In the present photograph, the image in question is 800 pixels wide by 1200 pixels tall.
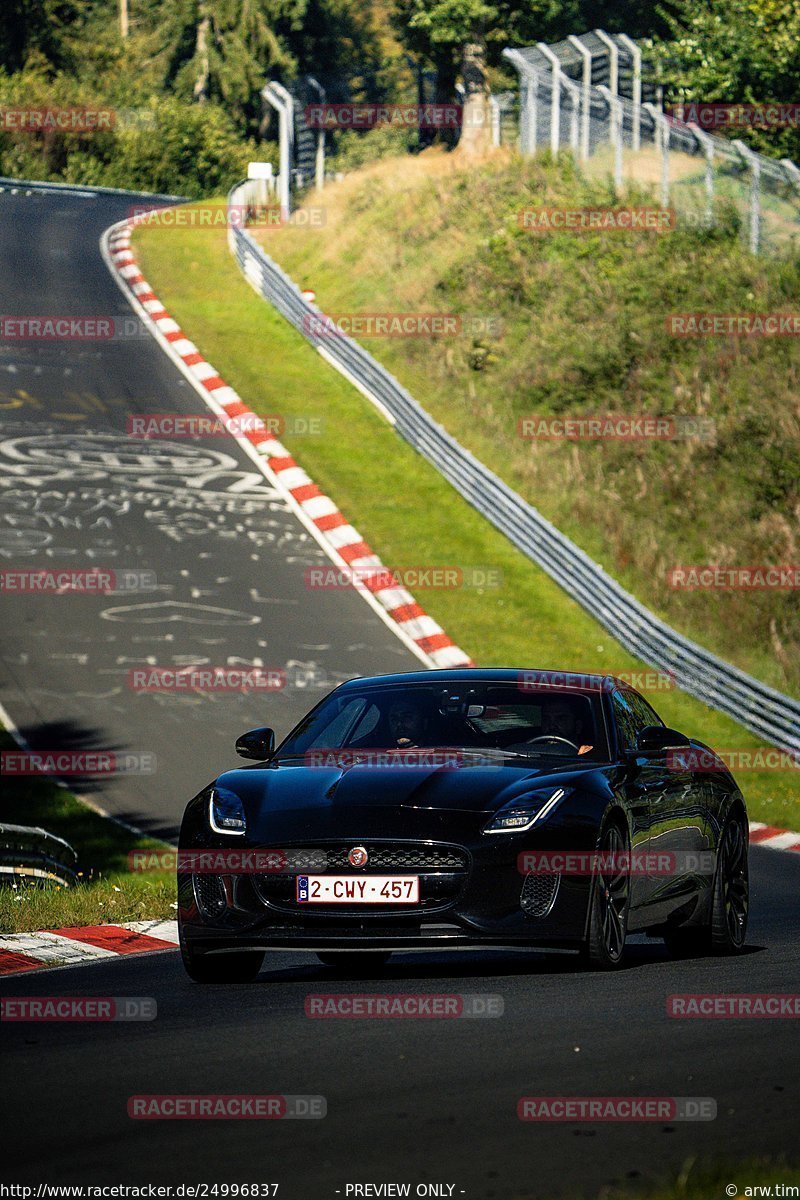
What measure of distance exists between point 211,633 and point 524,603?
491 cm

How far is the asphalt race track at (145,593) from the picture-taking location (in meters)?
20.0

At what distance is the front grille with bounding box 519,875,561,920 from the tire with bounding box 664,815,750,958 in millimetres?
2000

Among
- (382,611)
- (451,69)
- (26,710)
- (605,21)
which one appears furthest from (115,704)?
(605,21)

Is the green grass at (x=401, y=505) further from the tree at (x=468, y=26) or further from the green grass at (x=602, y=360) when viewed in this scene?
the tree at (x=468, y=26)

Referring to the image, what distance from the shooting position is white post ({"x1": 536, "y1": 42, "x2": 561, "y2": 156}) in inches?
1460

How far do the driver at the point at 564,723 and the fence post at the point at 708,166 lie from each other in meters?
26.1

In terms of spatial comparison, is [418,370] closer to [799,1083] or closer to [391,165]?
[391,165]

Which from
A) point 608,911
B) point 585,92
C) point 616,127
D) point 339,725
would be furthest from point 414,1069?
point 585,92

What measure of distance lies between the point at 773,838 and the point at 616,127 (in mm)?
22370

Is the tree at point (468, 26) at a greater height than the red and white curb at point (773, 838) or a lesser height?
greater

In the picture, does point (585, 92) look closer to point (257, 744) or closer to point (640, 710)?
point (640, 710)

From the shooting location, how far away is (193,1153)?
16.7 ft

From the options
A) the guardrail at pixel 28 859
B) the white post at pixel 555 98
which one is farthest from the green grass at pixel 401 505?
the guardrail at pixel 28 859

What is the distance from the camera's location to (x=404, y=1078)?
20.2 feet
